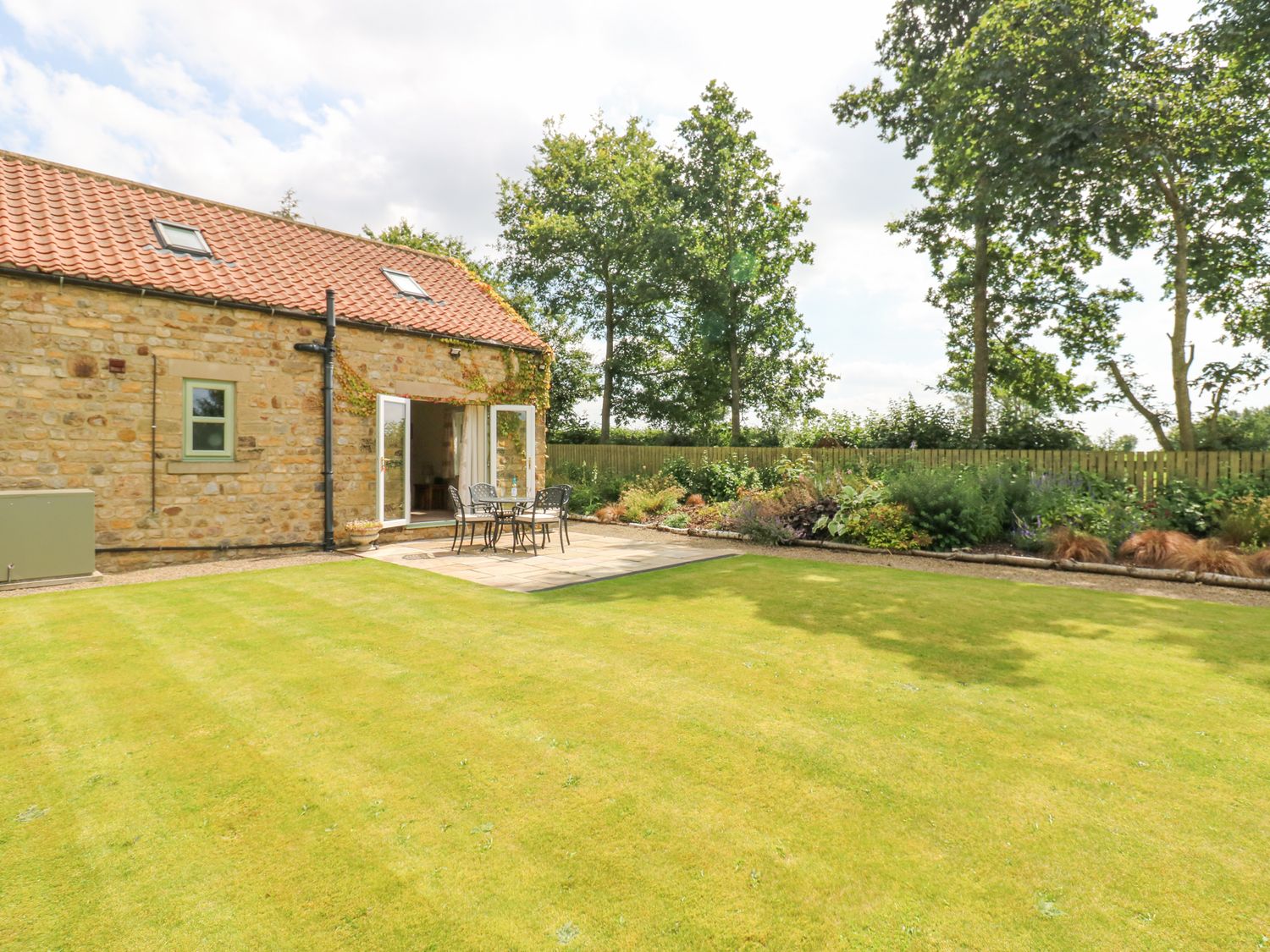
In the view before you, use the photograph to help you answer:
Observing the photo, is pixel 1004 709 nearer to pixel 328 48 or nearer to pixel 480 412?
pixel 328 48

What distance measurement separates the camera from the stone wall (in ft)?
26.4

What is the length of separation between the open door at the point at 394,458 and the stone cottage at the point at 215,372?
0.10 feet

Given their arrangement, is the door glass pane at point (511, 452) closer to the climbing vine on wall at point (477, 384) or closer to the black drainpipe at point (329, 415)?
the climbing vine on wall at point (477, 384)

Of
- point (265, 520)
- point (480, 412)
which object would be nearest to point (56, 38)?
point (265, 520)

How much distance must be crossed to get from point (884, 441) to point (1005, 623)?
1098 cm

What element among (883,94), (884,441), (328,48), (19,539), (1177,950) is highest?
(883,94)

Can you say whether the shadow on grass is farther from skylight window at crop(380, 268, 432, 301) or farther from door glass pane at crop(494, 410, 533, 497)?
skylight window at crop(380, 268, 432, 301)

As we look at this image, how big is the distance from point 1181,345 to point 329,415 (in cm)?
1624

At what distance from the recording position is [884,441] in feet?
52.8

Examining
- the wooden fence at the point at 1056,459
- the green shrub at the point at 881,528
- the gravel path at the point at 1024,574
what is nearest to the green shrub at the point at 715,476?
the wooden fence at the point at 1056,459

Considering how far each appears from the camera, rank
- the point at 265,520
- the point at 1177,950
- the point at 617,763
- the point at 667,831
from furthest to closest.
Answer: the point at 265,520, the point at 617,763, the point at 667,831, the point at 1177,950

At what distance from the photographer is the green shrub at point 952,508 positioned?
975 cm

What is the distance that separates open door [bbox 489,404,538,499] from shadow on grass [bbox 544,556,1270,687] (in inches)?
222

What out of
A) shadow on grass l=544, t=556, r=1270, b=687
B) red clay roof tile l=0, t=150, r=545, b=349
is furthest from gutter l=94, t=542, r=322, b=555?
shadow on grass l=544, t=556, r=1270, b=687
